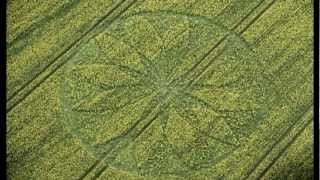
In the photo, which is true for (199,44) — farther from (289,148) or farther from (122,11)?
(289,148)

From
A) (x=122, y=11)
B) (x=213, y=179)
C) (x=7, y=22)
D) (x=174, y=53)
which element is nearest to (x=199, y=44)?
(x=174, y=53)

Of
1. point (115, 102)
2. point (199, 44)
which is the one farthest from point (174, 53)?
point (115, 102)

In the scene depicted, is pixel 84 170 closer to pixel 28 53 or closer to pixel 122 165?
pixel 122 165

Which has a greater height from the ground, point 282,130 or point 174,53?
point 174,53

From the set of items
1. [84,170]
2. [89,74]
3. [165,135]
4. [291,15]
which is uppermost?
[291,15]
